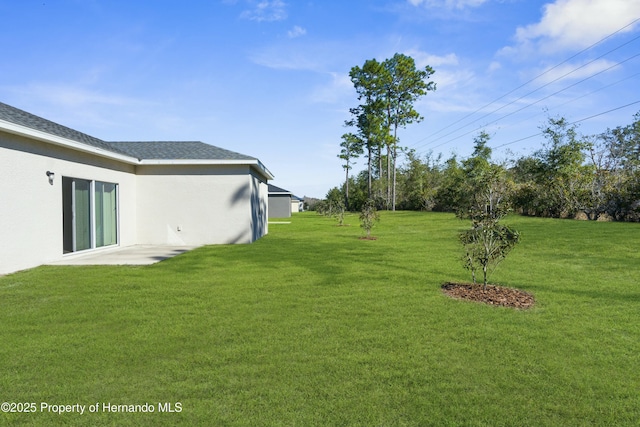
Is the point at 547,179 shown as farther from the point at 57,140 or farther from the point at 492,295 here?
the point at 57,140

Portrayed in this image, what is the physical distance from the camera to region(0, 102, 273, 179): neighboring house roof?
7781 millimetres

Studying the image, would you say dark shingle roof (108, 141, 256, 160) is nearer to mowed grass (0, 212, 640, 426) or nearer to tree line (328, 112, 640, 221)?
mowed grass (0, 212, 640, 426)

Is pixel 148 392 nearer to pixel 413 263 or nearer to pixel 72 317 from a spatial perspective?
pixel 72 317

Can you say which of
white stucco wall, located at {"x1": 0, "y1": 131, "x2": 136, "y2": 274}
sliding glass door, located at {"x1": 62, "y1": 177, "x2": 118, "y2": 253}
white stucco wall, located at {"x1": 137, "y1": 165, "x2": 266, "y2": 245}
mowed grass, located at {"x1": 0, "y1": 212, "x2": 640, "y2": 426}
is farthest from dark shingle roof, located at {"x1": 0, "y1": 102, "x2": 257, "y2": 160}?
mowed grass, located at {"x1": 0, "y1": 212, "x2": 640, "y2": 426}

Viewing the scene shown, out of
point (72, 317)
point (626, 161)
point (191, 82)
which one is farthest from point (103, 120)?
point (626, 161)

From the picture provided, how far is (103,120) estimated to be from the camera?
17.1 metres

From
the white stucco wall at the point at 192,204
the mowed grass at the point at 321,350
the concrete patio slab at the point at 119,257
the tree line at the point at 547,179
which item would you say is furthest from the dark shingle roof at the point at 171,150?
the tree line at the point at 547,179

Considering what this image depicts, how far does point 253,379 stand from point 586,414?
2.47 meters

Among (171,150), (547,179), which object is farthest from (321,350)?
(547,179)

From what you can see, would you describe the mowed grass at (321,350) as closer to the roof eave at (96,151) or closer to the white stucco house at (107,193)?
the white stucco house at (107,193)

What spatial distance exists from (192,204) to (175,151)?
2.45 metres

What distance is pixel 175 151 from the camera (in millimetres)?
13711

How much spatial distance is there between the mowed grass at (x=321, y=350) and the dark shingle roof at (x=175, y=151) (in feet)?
21.9

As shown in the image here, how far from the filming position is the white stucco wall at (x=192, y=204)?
12.8 metres
